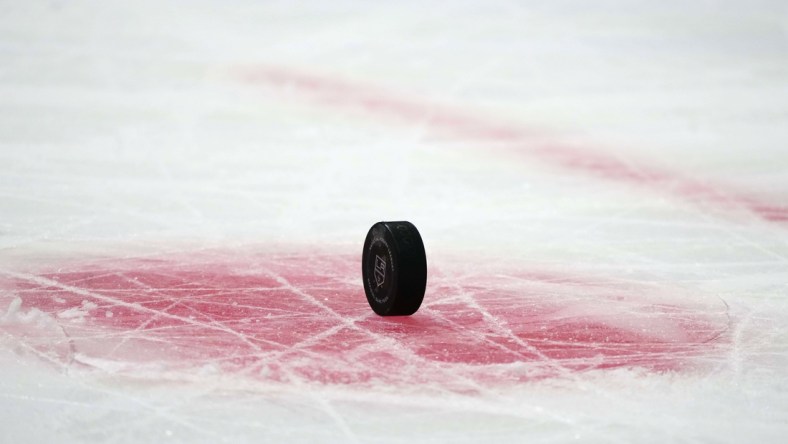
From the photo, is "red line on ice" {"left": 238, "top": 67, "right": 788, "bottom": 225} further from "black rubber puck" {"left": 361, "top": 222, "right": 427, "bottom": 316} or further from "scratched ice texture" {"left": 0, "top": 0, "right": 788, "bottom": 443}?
"black rubber puck" {"left": 361, "top": 222, "right": 427, "bottom": 316}

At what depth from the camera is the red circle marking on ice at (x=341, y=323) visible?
3764 millimetres

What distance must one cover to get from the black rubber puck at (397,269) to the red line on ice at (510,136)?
3.15m

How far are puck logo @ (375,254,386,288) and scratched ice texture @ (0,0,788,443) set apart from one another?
167mm

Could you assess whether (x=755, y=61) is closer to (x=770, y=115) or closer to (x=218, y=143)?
(x=770, y=115)

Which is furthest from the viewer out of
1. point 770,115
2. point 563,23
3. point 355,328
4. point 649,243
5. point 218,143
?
point 563,23

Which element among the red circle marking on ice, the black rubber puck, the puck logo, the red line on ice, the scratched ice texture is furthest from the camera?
the red line on ice

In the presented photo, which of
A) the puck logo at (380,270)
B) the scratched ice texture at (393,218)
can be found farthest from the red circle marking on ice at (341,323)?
the puck logo at (380,270)

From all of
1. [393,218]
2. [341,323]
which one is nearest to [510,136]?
[393,218]

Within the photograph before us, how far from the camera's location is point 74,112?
29.2ft

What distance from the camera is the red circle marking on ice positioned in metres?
3.76

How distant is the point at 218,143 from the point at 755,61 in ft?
17.6

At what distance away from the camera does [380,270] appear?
14.5 feet

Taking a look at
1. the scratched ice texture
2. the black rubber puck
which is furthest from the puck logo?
the scratched ice texture

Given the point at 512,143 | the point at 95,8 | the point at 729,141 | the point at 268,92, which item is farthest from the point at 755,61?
the point at 95,8
